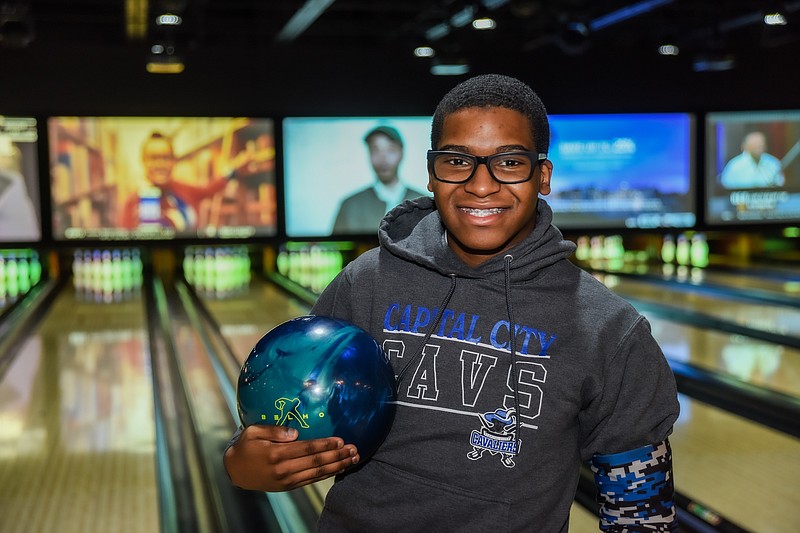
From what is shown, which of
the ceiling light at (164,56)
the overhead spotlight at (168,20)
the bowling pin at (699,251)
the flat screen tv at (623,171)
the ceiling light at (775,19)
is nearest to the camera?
the overhead spotlight at (168,20)

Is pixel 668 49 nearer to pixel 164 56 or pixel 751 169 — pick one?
pixel 751 169

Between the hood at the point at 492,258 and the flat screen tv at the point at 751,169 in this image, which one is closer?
the hood at the point at 492,258

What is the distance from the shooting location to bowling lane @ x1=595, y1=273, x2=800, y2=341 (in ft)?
18.2

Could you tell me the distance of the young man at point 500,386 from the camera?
1139 mm

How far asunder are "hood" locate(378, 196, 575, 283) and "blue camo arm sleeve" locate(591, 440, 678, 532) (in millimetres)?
278

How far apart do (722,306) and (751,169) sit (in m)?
2.05

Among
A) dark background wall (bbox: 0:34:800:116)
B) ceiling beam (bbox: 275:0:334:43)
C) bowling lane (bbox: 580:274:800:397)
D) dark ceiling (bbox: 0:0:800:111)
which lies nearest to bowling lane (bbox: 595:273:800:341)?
bowling lane (bbox: 580:274:800:397)

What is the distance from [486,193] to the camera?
117 centimetres

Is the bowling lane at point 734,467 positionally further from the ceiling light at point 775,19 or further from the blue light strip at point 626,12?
the blue light strip at point 626,12

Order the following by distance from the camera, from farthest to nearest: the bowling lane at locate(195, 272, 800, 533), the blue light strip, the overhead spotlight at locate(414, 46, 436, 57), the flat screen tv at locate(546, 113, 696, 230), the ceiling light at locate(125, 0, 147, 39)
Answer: the blue light strip
the flat screen tv at locate(546, 113, 696, 230)
the overhead spotlight at locate(414, 46, 436, 57)
the ceiling light at locate(125, 0, 147, 39)
the bowling lane at locate(195, 272, 800, 533)

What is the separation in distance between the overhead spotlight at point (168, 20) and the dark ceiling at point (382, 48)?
5 cm

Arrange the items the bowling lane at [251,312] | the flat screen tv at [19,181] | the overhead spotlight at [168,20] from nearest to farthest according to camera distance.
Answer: the bowling lane at [251,312], the overhead spotlight at [168,20], the flat screen tv at [19,181]

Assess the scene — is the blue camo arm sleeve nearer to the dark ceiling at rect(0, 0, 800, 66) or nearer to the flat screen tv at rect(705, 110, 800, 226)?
the dark ceiling at rect(0, 0, 800, 66)

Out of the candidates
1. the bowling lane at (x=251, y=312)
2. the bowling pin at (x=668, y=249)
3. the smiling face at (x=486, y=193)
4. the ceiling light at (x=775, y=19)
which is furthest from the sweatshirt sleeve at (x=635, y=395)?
the bowling pin at (x=668, y=249)
